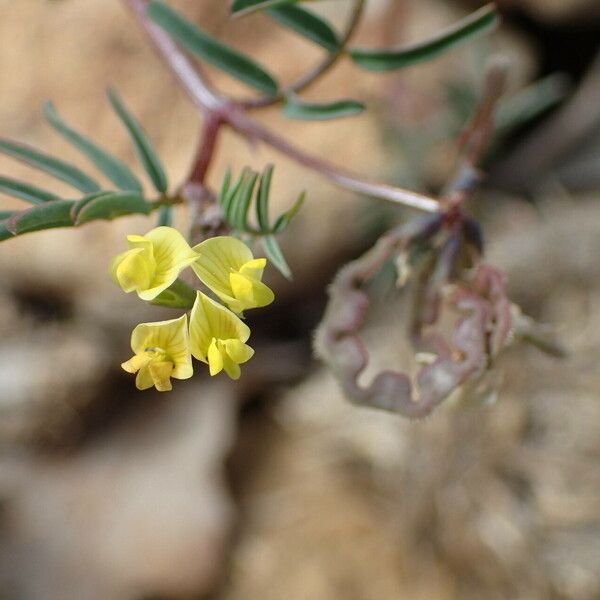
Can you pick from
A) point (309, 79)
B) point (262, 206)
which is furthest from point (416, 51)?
point (262, 206)

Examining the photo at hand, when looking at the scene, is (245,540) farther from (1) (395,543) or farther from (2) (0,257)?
(2) (0,257)

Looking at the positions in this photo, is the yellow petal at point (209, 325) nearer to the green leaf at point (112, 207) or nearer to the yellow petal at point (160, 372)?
the yellow petal at point (160, 372)

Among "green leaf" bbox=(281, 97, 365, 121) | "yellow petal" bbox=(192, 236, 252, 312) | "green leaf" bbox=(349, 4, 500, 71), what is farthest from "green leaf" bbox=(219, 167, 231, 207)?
"green leaf" bbox=(349, 4, 500, 71)

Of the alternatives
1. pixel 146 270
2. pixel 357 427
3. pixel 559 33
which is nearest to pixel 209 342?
pixel 146 270

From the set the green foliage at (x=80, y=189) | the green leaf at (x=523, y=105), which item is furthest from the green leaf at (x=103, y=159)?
the green leaf at (x=523, y=105)

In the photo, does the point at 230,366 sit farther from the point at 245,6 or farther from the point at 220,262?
the point at 245,6

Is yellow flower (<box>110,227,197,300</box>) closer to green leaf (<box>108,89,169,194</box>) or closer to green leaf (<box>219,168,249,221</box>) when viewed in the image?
green leaf (<box>219,168,249,221</box>)

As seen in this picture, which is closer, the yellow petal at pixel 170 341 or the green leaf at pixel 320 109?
the yellow petal at pixel 170 341
